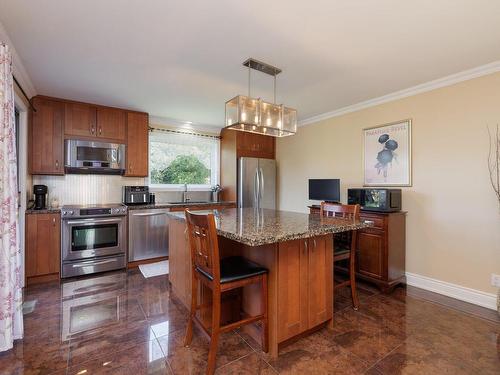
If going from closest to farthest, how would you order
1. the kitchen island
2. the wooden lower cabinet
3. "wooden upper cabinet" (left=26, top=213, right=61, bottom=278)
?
the kitchen island, the wooden lower cabinet, "wooden upper cabinet" (left=26, top=213, right=61, bottom=278)

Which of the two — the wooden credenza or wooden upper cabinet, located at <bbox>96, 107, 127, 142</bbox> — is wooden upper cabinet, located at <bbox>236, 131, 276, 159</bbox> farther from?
the wooden credenza

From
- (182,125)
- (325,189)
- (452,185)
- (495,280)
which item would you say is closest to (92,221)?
(182,125)

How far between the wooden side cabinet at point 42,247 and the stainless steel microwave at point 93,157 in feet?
2.66

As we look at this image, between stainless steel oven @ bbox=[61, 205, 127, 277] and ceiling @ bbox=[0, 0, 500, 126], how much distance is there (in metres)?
1.62

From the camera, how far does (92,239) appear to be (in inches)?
138

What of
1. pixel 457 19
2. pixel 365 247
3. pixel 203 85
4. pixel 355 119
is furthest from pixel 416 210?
pixel 203 85

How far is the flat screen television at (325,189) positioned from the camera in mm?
3850

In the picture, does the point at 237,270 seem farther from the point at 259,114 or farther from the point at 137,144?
the point at 137,144

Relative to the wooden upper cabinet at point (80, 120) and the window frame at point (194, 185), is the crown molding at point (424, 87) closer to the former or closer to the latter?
the window frame at point (194, 185)

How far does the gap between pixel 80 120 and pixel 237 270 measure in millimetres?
3475

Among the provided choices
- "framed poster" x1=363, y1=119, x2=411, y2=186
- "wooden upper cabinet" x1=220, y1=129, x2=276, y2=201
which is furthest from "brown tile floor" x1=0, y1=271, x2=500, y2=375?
"wooden upper cabinet" x1=220, y1=129, x2=276, y2=201

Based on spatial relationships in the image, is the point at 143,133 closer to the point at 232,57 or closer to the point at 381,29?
the point at 232,57

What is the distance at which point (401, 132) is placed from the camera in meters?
3.29

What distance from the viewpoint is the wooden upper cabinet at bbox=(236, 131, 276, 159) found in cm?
481
